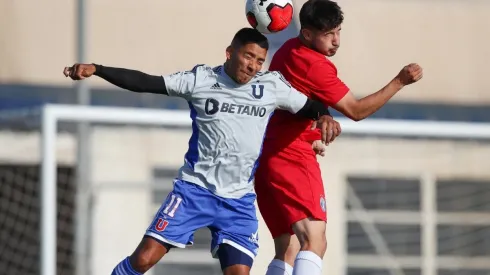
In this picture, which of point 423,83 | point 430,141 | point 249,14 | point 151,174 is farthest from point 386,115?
point 249,14

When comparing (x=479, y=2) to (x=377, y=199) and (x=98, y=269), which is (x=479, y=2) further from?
(x=98, y=269)

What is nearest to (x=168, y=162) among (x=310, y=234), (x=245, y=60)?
(x=310, y=234)

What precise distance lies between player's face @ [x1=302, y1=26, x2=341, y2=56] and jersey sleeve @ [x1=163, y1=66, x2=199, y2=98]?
0.65m

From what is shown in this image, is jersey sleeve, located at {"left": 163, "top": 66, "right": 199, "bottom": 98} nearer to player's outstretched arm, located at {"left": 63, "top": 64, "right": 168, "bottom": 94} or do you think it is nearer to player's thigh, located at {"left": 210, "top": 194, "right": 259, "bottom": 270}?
player's outstretched arm, located at {"left": 63, "top": 64, "right": 168, "bottom": 94}

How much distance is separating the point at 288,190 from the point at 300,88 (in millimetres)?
527

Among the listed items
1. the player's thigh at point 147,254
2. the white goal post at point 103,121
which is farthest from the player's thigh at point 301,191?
the white goal post at point 103,121

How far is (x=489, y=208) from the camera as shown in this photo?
11.2 m

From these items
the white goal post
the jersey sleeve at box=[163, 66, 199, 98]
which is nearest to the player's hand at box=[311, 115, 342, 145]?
the jersey sleeve at box=[163, 66, 199, 98]

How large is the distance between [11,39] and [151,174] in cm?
347

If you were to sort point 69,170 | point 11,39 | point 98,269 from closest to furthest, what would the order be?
point 98,269 < point 69,170 < point 11,39

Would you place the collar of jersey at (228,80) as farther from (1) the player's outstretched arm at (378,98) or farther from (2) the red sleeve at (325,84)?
(1) the player's outstretched arm at (378,98)

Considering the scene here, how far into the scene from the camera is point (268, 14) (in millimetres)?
6469

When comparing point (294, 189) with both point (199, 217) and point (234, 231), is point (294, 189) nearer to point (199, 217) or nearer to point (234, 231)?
point (234, 231)

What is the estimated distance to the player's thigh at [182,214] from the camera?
6.23 m
